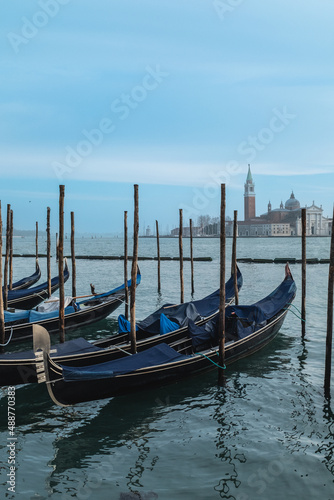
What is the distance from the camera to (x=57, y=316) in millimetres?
12023

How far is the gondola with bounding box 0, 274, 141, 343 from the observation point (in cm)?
1139

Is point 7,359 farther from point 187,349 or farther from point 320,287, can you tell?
point 320,287

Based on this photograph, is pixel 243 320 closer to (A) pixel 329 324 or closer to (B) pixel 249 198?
(A) pixel 329 324

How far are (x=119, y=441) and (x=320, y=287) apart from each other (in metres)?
19.1

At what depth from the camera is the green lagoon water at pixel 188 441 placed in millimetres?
5398

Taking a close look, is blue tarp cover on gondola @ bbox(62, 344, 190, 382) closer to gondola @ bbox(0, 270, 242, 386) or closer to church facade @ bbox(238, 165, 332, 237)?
gondola @ bbox(0, 270, 242, 386)

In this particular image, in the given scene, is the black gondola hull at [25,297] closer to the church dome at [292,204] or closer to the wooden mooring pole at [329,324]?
the wooden mooring pole at [329,324]

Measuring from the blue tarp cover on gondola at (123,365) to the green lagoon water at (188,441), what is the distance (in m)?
0.54

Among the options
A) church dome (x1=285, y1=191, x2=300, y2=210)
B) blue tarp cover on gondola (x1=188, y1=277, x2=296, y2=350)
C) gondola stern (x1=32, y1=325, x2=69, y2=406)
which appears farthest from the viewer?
church dome (x1=285, y1=191, x2=300, y2=210)

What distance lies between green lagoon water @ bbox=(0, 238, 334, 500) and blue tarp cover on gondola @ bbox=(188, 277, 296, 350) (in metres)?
0.69

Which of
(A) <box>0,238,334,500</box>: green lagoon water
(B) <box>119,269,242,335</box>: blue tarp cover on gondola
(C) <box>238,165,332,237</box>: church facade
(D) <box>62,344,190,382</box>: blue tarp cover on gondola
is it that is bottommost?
(A) <box>0,238,334,500</box>: green lagoon water

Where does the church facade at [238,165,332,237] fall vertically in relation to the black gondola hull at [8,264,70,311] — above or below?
above

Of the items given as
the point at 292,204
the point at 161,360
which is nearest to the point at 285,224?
the point at 292,204

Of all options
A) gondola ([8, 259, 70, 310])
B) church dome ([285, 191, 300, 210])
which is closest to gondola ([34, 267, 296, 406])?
gondola ([8, 259, 70, 310])
